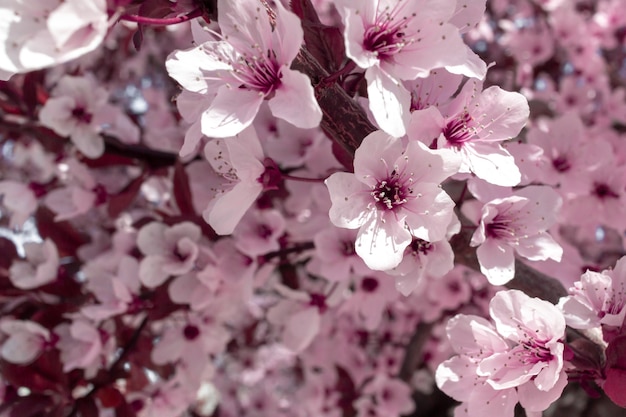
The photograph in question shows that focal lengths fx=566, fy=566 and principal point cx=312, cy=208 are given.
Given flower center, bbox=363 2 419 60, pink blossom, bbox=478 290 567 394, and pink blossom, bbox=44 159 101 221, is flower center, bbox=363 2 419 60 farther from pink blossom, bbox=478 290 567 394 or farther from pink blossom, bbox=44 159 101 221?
pink blossom, bbox=44 159 101 221

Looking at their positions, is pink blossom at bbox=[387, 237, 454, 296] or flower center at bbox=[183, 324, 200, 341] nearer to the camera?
pink blossom at bbox=[387, 237, 454, 296]

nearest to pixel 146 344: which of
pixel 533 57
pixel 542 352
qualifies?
pixel 542 352

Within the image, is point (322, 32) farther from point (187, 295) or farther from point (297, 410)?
point (297, 410)

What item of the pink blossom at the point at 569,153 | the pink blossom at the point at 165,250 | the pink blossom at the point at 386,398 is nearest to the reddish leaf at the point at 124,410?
the pink blossom at the point at 165,250

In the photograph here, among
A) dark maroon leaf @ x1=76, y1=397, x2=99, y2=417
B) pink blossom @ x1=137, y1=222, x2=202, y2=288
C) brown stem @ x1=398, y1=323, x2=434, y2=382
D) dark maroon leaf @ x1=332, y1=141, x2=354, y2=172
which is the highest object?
dark maroon leaf @ x1=332, y1=141, x2=354, y2=172

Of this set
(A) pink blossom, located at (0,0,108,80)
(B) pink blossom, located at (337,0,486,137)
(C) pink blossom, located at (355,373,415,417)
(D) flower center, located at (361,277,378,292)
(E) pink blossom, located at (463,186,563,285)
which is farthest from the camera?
(C) pink blossom, located at (355,373,415,417)

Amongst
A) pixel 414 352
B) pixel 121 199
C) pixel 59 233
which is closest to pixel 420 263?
pixel 121 199

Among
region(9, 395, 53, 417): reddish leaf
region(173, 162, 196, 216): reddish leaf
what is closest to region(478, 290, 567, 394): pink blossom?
region(173, 162, 196, 216): reddish leaf

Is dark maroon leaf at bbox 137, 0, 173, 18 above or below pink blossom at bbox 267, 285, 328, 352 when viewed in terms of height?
above
